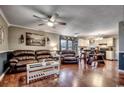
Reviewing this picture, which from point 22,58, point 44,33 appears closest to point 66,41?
point 44,33

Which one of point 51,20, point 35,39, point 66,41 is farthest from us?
point 66,41

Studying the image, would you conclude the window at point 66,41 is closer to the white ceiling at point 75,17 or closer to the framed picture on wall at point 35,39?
the white ceiling at point 75,17

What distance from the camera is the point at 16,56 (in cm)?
246

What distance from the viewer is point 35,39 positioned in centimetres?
253

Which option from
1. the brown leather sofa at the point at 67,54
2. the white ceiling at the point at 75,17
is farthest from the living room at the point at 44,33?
the brown leather sofa at the point at 67,54

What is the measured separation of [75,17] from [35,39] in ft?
3.47

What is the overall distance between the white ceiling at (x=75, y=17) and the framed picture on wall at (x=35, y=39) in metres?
0.18

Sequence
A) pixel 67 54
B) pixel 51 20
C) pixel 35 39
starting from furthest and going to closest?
pixel 67 54 → pixel 35 39 → pixel 51 20

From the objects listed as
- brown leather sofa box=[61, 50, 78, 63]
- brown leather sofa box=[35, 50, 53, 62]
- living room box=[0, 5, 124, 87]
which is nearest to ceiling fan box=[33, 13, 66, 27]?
living room box=[0, 5, 124, 87]

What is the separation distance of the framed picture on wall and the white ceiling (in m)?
0.18

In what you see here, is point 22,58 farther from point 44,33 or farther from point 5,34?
point 44,33

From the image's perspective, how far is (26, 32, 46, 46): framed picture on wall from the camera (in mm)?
2447

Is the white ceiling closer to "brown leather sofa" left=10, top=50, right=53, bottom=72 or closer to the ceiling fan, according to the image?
the ceiling fan

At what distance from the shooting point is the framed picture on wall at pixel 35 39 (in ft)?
8.03
